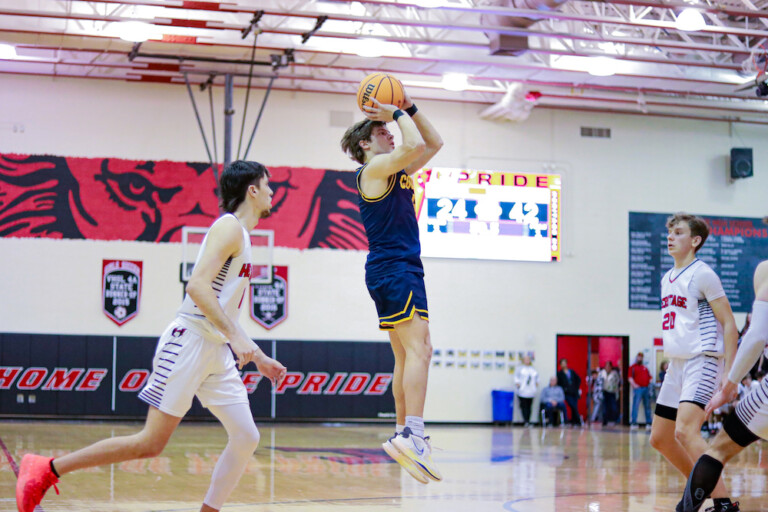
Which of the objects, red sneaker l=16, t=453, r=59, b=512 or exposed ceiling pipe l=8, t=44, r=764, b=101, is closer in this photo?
red sneaker l=16, t=453, r=59, b=512

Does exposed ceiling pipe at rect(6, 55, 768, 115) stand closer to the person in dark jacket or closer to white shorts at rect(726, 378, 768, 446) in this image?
the person in dark jacket

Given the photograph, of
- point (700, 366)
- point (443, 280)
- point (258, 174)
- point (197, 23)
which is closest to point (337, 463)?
point (700, 366)

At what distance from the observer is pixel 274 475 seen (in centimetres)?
871

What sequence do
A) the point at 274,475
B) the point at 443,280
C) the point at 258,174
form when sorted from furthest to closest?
the point at 443,280, the point at 274,475, the point at 258,174

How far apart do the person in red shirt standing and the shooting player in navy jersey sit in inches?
660

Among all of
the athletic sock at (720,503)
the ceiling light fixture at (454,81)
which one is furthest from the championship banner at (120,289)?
the athletic sock at (720,503)

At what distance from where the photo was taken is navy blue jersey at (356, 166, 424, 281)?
16.5 feet

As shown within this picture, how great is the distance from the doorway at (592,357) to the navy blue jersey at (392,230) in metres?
17.0

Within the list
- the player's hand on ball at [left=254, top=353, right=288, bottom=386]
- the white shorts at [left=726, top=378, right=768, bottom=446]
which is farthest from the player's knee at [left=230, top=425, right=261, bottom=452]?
the white shorts at [left=726, top=378, right=768, bottom=446]

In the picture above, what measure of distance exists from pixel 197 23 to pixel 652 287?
40.6ft

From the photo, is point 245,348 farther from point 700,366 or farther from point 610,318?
point 610,318

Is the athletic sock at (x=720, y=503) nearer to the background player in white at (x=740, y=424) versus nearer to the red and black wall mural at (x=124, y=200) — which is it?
Answer: the background player in white at (x=740, y=424)

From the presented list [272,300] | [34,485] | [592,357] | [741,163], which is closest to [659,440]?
[34,485]

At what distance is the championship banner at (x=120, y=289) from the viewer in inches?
737
